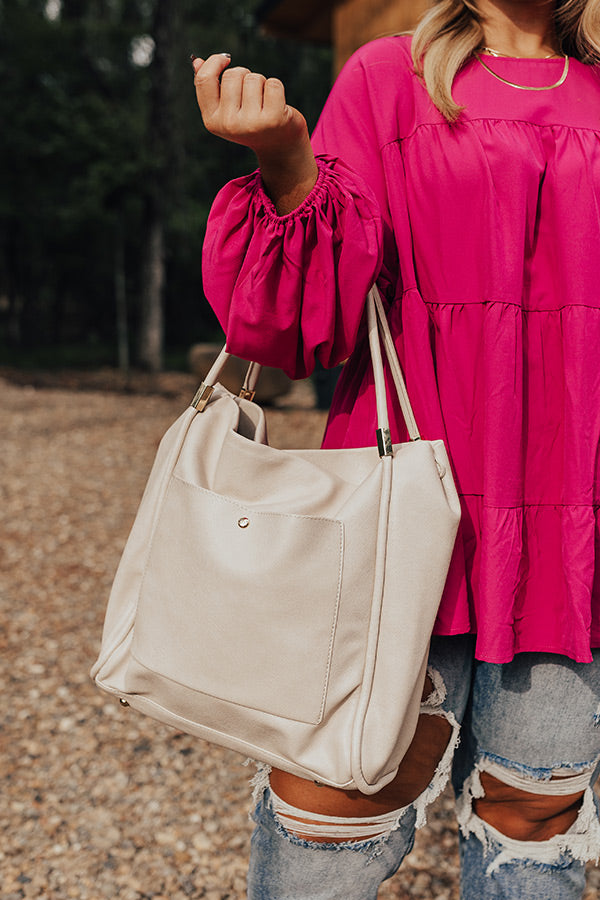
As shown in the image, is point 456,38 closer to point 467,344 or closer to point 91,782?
point 467,344

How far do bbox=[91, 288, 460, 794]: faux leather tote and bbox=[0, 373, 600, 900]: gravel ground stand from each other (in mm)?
1475

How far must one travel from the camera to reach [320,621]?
1005 mm

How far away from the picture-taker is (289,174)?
104cm

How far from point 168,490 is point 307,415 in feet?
26.3

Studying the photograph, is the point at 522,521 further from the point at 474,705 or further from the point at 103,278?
the point at 103,278

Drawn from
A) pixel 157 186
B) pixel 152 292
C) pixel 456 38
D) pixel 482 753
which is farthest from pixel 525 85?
pixel 157 186

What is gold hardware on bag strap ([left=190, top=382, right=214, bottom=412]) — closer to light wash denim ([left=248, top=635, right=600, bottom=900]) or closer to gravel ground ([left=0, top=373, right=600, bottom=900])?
light wash denim ([left=248, top=635, right=600, bottom=900])

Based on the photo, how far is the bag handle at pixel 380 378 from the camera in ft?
3.43

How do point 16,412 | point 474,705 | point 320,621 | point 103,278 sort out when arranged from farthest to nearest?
point 103,278, point 16,412, point 474,705, point 320,621

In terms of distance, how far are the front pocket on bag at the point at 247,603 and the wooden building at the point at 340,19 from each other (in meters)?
6.16

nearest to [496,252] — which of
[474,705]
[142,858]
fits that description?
[474,705]

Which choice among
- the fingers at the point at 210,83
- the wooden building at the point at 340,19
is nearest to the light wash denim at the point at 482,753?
the fingers at the point at 210,83

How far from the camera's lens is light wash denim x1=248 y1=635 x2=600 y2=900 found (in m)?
1.16

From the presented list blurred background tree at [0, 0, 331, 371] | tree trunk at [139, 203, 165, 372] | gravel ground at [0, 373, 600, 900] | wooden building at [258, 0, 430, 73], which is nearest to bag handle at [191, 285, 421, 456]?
gravel ground at [0, 373, 600, 900]
